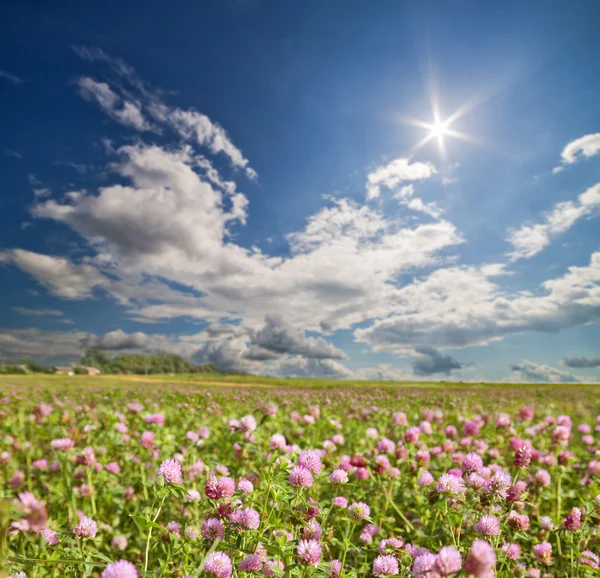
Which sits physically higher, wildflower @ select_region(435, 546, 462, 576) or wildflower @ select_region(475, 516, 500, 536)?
wildflower @ select_region(435, 546, 462, 576)

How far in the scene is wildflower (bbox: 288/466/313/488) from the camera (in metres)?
1.93

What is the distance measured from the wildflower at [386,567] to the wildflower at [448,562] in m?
0.67

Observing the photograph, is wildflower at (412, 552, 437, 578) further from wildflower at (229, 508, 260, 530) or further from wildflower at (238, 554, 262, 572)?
wildflower at (229, 508, 260, 530)

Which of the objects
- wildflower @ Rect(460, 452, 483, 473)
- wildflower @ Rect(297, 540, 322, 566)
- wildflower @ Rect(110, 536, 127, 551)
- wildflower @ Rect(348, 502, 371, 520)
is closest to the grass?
wildflower @ Rect(110, 536, 127, 551)

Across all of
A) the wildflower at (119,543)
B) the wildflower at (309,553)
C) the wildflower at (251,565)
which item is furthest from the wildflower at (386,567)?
the wildflower at (119,543)

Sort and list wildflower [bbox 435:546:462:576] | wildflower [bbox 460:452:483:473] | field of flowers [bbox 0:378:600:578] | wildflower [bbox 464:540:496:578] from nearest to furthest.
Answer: wildflower [bbox 464:540:496:578]
wildflower [bbox 435:546:462:576]
field of flowers [bbox 0:378:600:578]
wildflower [bbox 460:452:483:473]

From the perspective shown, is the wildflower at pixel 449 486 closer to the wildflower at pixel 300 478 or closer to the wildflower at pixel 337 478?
the wildflower at pixel 337 478

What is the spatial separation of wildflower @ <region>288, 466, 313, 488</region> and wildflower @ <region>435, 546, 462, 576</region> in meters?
0.77

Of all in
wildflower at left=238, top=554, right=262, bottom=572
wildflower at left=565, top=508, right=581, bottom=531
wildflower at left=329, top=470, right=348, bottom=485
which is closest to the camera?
wildflower at left=238, top=554, right=262, bottom=572

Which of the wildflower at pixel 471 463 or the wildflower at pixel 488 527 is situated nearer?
the wildflower at pixel 488 527

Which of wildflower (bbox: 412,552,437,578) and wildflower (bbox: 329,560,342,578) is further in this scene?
wildflower (bbox: 329,560,342,578)

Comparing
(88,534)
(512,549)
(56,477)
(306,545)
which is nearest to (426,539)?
(512,549)

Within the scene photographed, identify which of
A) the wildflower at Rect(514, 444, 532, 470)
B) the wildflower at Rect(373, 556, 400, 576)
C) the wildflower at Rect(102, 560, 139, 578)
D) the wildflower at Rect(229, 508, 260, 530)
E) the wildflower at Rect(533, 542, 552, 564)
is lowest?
the wildflower at Rect(533, 542, 552, 564)

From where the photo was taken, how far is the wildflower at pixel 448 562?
1239mm
